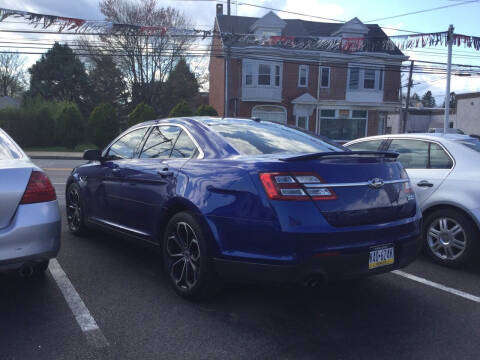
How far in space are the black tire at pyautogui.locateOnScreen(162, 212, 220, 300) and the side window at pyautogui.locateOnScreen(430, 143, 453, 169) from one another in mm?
3100

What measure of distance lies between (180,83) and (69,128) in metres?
12.2

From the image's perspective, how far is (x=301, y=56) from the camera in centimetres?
3042

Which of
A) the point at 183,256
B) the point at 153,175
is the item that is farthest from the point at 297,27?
the point at 183,256

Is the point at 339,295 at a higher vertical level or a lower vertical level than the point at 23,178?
lower

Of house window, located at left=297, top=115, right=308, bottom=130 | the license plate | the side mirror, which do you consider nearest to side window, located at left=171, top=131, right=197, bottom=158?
the side mirror

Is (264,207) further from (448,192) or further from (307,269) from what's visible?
(448,192)

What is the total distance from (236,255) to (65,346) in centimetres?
133

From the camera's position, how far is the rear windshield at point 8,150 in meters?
4.03

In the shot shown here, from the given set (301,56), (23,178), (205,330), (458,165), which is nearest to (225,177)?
(205,330)

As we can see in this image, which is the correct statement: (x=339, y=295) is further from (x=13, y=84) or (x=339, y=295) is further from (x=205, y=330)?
(x=13, y=84)

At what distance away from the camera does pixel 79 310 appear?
3602mm

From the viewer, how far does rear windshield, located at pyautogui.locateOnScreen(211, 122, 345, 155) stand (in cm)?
388

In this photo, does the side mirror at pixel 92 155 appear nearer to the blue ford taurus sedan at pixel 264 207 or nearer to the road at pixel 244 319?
the blue ford taurus sedan at pixel 264 207

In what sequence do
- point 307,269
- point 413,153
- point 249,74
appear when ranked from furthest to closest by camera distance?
point 249,74 → point 413,153 → point 307,269
